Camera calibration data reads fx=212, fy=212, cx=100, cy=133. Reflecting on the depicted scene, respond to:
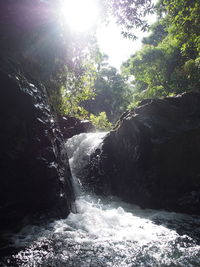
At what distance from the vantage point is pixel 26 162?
4645 mm

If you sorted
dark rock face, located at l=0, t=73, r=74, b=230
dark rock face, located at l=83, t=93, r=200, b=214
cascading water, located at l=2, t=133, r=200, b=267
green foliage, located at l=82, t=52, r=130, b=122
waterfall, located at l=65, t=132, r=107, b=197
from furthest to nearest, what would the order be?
green foliage, located at l=82, t=52, r=130, b=122 → waterfall, located at l=65, t=132, r=107, b=197 → dark rock face, located at l=83, t=93, r=200, b=214 → dark rock face, located at l=0, t=73, r=74, b=230 → cascading water, located at l=2, t=133, r=200, b=267

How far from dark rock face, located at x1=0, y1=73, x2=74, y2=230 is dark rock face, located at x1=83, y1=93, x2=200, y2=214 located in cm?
238

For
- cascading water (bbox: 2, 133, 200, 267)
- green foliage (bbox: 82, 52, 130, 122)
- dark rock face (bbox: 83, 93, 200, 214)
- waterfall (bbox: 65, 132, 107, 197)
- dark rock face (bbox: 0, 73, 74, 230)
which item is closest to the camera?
cascading water (bbox: 2, 133, 200, 267)

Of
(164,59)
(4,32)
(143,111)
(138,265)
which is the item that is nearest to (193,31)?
(143,111)

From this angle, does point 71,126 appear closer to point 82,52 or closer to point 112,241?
point 82,52

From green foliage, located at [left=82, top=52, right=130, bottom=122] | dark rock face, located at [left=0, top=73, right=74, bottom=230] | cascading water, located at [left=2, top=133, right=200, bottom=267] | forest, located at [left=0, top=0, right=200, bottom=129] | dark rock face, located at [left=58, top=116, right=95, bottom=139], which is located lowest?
cascading water, located at [left=2, top=133, right=200, bottom=267]

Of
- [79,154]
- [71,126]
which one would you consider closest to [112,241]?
[79,154]

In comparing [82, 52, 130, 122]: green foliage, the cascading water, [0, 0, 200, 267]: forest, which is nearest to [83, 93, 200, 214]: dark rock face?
[0, 0, 200, 267]: forest

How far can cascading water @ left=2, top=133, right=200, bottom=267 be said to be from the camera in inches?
121

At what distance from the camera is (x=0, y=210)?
13.1 ft

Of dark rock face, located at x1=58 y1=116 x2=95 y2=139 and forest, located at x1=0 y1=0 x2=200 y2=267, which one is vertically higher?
dark rock face, located at x1=58 y1=116 x2=95 y2=139

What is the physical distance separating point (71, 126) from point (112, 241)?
36.1ft

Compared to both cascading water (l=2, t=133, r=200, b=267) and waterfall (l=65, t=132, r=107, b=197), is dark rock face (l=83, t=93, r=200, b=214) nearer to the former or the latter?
waterfall (l=65, t=132, r=107, b=197)

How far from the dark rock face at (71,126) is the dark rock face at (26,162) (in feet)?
26.5
